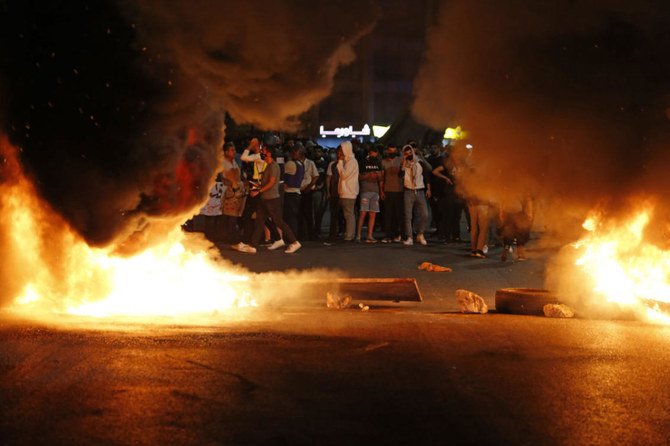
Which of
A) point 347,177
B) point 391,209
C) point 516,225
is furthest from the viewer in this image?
point 391,209

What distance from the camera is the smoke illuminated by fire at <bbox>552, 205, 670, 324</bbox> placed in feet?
27.2

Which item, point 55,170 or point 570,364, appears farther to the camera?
point 55,170

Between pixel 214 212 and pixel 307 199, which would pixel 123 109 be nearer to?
pixel 214 212

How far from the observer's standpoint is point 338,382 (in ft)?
17.5

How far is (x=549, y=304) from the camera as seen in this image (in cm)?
853

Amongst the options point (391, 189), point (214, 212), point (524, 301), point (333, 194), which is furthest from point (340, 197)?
point (524, 301)

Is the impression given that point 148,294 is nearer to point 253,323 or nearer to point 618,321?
point 253,323

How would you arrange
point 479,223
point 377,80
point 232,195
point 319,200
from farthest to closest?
point 377,80
point 319,200
point 232,195
point 479,223

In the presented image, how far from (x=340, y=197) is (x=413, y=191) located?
139 cm

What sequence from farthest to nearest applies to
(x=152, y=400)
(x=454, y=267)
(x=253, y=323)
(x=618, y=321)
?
1. (x=454, y=267)
2. (x=618, y=321)
3. (x=253, y=323)
4. (x=152, y=400)

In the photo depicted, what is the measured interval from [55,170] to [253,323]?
8.39ft

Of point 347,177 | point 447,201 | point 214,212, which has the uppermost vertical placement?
point 347,177

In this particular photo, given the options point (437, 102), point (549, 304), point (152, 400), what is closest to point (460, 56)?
point (437, 102)

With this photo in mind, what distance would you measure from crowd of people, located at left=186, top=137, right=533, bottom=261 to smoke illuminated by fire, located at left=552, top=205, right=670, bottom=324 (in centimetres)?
465
